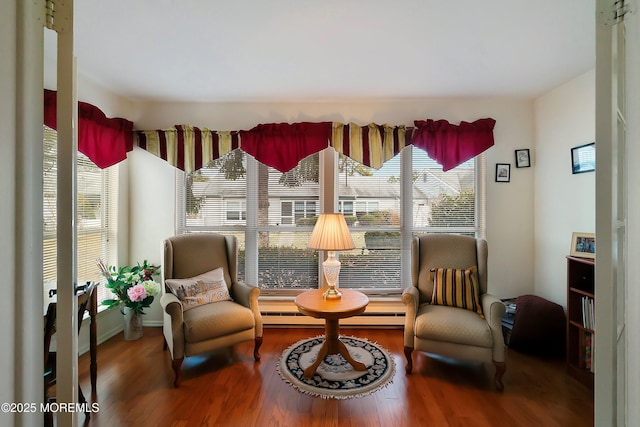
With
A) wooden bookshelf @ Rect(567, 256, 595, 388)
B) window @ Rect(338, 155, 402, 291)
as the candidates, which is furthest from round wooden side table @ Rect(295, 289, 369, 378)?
wooden bookshelf @ Rect(567, 256, 595, 388)

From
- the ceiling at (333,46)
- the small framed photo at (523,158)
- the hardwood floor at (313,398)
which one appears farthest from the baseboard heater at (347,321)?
the ceiling at (333,46)

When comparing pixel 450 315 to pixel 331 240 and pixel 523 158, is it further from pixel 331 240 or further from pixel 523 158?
pixel 523 158

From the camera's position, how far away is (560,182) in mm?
2619

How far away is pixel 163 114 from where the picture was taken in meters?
3.06

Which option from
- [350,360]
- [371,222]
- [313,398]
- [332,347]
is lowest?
[313,398]

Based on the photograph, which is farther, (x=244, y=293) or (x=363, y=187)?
(x=363, y=187)

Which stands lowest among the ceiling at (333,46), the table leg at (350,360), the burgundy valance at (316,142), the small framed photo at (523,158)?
the table leg at (350,360)

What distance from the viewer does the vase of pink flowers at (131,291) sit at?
2594 mm

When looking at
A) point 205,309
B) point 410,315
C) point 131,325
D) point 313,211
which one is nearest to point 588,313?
point 410,315

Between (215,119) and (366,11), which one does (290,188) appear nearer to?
(215,119)

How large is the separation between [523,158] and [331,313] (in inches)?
102

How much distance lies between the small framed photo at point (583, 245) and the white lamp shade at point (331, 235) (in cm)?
185

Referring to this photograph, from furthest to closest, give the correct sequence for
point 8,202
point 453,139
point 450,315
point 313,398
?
point 453,139 → point 450,315 → point 313,398 → point 8,202

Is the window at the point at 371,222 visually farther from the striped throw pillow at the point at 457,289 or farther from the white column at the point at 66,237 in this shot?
the white column at the point at 66,237
